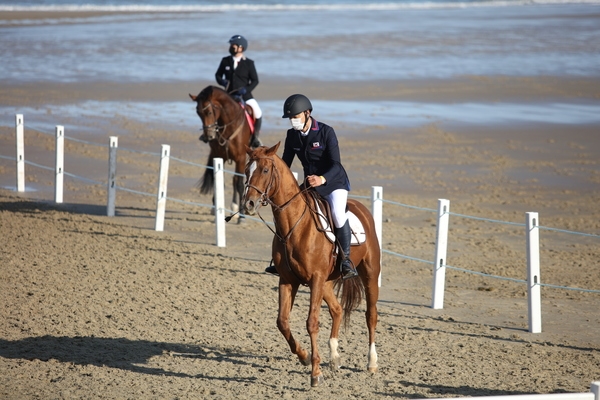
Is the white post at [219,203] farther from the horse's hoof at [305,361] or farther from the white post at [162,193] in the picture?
the horse's hoof at [305,361]

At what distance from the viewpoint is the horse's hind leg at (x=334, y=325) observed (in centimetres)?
736


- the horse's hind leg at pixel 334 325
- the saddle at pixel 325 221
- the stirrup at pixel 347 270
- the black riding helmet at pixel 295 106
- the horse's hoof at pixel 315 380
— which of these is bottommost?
the horse's hoof at pixel 315 380

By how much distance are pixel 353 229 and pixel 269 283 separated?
10.9ft

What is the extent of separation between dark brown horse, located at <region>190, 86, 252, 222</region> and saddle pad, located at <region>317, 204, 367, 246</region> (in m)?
6.43

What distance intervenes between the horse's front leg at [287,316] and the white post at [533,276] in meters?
3.06

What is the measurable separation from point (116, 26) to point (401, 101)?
26460 mm

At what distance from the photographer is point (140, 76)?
30547mm

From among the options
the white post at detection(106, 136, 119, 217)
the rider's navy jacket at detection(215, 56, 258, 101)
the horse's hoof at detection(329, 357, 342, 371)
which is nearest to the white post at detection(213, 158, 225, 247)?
the white post at detection(106, 136, 119, 217)

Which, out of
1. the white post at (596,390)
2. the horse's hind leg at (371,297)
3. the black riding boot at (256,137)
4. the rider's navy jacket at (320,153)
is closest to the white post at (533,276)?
the horse's hind leg at (371,297)

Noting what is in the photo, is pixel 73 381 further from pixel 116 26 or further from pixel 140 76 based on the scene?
pixel 116 26

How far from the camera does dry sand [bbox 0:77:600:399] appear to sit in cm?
739

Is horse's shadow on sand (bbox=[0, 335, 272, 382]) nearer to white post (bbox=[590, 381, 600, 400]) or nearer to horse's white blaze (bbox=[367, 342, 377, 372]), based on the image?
horse's white blaze (bbox=[367, 342, 377, 372])

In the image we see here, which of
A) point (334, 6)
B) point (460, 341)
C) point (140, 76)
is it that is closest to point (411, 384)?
point (460, 341)

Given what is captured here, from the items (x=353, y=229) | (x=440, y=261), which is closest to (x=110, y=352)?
(x=353, y=229)
